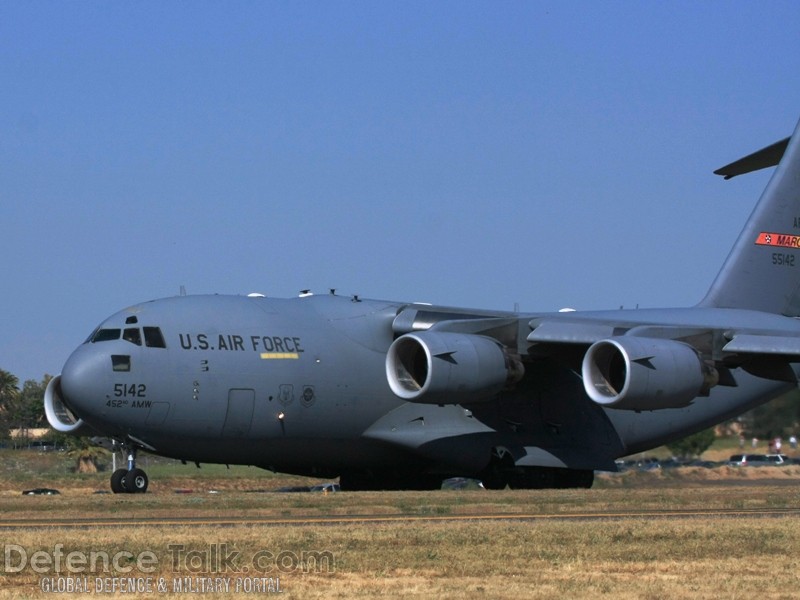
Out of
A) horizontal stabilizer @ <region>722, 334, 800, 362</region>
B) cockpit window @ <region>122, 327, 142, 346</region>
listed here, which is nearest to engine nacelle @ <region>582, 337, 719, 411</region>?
horizontal stabilizer @ <region>722, 334, 800, 362</region>

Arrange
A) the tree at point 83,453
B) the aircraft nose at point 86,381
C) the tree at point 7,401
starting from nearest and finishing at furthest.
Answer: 1. the aircraft nose at point 86,381
2. the tree at point 83,453
3. the tree at point 7,401

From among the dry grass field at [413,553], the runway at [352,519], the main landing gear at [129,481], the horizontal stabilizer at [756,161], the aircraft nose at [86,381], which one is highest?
the horizontal stabilizer at [756,161]

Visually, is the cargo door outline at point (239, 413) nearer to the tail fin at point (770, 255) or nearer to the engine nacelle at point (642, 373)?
the engine nacelle at point (642, 373)

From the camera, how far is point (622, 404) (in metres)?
22.5

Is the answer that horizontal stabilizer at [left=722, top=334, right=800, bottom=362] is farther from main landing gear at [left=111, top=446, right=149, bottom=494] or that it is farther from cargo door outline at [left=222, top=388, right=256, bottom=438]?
main landing gear at [left=111, top=446, right=149, bottom=494]

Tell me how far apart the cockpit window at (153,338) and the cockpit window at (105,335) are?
1.52ft

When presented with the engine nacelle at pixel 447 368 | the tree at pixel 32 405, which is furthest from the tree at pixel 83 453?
the engine nacelle at pixel 447 368

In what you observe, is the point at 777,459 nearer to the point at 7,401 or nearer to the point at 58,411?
the point at 58,411

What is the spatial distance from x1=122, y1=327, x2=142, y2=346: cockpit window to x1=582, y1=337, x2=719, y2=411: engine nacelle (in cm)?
712

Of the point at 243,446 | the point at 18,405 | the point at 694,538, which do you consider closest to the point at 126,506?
the point at 243,446

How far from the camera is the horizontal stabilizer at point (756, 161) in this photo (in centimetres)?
2916

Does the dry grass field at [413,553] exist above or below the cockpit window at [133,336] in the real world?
below

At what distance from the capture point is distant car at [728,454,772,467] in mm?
29775

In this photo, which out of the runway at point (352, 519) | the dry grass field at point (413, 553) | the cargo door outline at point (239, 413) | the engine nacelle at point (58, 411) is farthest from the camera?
the engine nacelle at point (58, 411)
